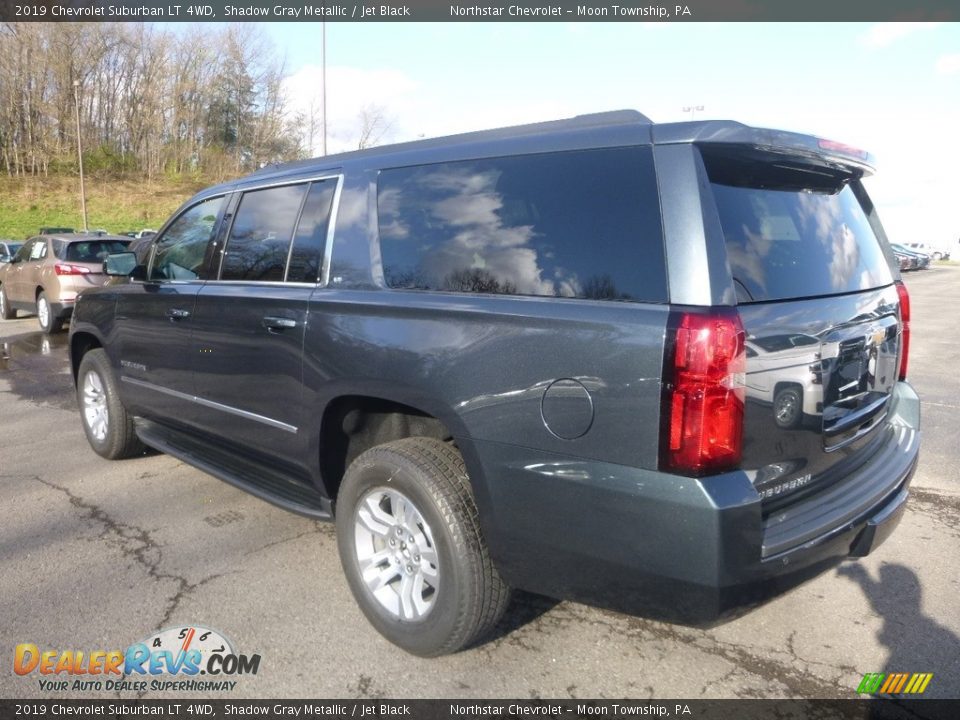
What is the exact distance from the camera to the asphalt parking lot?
8.82 ft

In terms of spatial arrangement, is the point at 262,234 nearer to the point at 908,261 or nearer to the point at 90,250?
the point at 90,250

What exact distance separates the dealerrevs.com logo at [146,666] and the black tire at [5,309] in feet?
44.4

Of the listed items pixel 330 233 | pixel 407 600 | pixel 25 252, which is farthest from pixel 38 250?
pixel 407 600

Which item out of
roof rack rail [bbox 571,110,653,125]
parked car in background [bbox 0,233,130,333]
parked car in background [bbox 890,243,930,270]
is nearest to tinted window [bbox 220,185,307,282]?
roof rack rail [bbox 571,110,653,125]

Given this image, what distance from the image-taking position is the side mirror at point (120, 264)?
4.60 metres

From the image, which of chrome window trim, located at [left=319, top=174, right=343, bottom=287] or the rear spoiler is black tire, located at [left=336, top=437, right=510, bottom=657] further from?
the rear spoiler

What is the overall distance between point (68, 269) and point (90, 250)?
24.7 inches

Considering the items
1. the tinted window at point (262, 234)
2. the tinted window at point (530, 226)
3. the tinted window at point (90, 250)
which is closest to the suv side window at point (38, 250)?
the tinted window at point (90, 250)

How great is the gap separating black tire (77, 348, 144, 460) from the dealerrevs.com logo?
89.7 inches

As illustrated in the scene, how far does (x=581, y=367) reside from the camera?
2230 mm

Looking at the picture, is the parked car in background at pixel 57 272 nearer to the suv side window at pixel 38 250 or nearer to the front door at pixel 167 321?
the suv side window at pixel 38 250

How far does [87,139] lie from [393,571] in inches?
2269

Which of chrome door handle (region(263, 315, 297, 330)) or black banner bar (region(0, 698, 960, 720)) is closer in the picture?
black banner bar (region(0, 698, 960, 720))

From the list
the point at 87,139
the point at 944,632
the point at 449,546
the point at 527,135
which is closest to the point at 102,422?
the point at 449,546
